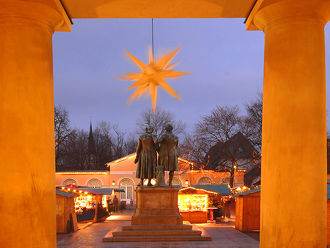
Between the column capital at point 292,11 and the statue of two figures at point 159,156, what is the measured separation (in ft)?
27.4

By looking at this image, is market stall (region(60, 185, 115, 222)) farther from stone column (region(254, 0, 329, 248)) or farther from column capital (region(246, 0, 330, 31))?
column capital (region(246, 0, 330, 31))

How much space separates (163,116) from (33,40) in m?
32.4

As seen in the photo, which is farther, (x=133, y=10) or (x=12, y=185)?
(x=133, y=10)

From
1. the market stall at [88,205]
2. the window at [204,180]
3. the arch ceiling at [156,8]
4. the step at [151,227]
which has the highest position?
the arch ceiling at [156,8]

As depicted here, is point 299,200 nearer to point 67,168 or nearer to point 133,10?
point 133,10

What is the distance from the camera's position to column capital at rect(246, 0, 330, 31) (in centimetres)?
423

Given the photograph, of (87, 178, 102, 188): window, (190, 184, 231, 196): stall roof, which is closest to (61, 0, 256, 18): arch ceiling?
(190, 184, 231, 196): stall roof

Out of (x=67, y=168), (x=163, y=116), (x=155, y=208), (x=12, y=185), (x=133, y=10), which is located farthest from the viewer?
(x=67, y=168)

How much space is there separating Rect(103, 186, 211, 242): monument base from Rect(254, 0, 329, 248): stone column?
703 cm

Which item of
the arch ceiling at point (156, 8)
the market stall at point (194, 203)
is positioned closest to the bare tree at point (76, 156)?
the market stall at point (194, 203)

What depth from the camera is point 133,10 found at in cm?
489

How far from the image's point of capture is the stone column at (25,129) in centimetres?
409

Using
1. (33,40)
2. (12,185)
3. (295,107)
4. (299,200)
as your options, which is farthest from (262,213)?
(33,40)

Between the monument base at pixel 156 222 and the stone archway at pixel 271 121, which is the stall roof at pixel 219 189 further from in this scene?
the stone archway at pixel 271 121
